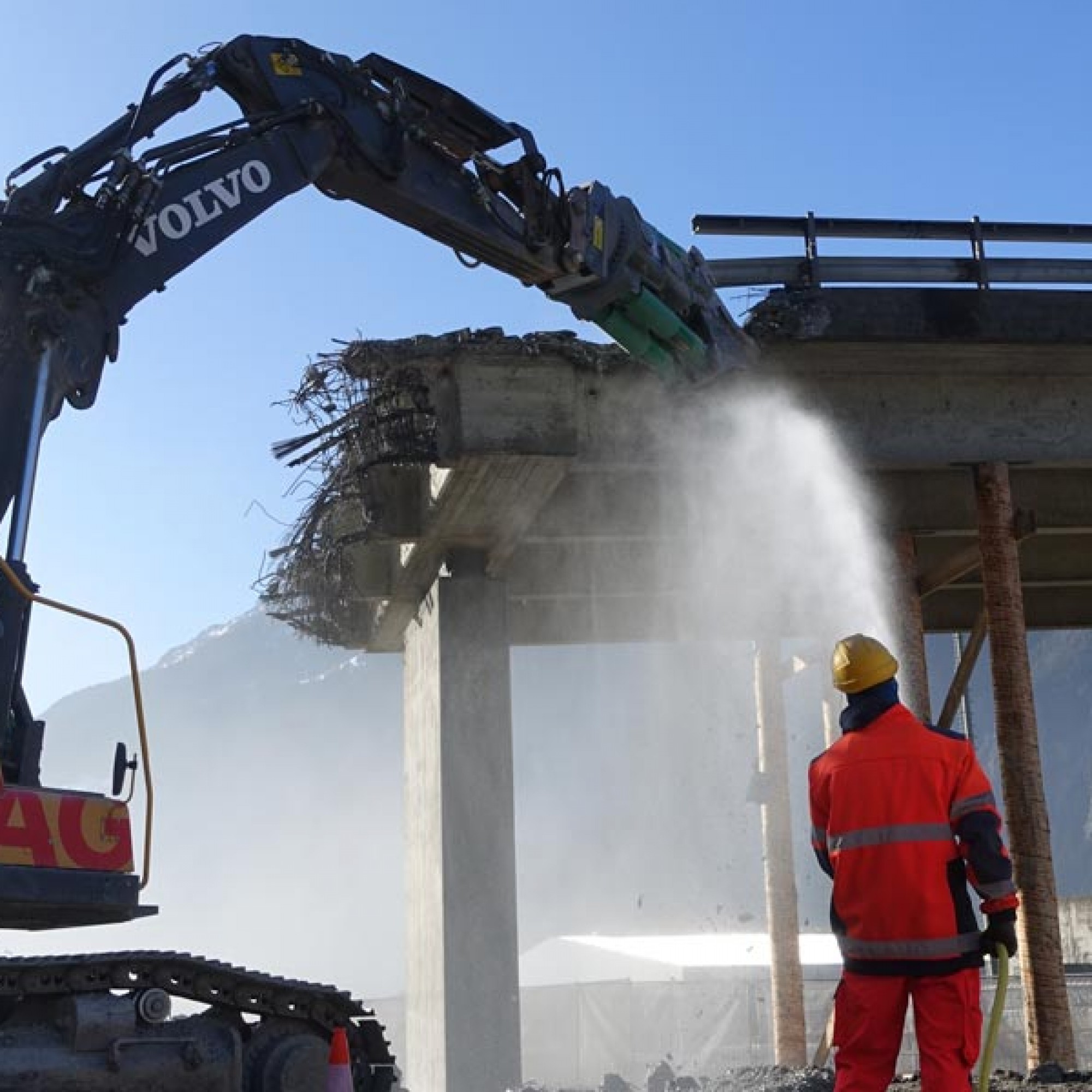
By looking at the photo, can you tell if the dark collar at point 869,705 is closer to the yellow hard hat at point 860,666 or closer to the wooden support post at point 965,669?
the yellow hard hat at point 860,666

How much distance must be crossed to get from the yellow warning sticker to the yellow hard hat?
170 inches

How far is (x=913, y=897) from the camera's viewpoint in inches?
208

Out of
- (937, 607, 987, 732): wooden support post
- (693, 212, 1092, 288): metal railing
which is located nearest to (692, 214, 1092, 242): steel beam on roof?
(693, 212, 1092, 288): metal railing

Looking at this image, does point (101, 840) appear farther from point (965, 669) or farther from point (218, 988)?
point (965, 669)

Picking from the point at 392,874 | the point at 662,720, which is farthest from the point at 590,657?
the point at 662,720

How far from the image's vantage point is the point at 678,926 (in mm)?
101750

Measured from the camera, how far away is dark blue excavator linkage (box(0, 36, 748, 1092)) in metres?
6.14

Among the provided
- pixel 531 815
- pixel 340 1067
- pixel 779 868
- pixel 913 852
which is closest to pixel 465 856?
pixel 340 1067

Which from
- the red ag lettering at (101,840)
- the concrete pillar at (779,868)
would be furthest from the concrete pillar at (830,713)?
the red ag lettering at (101,840)

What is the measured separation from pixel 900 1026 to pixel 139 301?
438 centimetres

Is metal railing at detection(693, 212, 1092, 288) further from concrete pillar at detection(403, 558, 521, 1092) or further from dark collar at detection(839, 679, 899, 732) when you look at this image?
dark collar at detection(839, 679, 899, 732)

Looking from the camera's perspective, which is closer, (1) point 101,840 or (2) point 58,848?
(2) point 58,848

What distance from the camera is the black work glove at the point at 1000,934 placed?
5.29 meters

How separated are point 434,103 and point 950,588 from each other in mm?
10754
